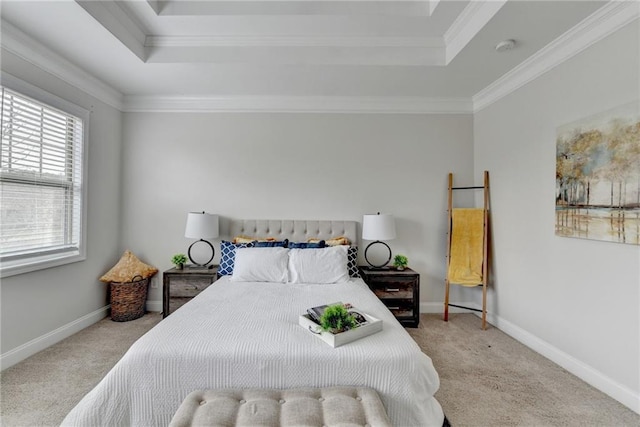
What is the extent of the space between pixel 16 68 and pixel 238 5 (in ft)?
6.15

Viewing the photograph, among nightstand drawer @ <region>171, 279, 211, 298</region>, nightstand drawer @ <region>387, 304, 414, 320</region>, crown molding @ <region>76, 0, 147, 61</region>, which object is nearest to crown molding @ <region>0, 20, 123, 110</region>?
crown molding @ <region>76, 0, 147, 61</region>

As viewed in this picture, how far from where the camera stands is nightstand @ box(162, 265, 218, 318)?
3.11 meters

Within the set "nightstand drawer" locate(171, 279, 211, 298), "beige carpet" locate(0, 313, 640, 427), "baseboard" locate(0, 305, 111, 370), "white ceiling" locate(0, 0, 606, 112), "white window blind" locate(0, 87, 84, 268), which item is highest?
"white ceiling" locate(0, 0, 606, 112)

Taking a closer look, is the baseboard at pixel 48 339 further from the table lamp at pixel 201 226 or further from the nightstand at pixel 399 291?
the nightstand at pixel 399 291

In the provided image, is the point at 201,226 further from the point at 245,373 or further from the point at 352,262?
the point at 245,373

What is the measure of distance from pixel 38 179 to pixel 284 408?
294 centimetres

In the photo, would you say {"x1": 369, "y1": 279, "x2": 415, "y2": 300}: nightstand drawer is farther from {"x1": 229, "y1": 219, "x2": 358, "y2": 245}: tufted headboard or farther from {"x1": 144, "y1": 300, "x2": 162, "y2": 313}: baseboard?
{"x1": 144, "y1": 300, "x2": 162, "y2": 313}: baseboard

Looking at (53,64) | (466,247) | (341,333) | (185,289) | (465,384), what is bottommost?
(465,384)

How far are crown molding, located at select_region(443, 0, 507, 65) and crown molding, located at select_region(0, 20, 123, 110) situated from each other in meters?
3.55

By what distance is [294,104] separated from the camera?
3.51 meters

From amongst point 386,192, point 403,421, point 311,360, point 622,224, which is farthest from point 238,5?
point 622,224

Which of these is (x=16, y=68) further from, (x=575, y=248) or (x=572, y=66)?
(x=575, y=248)

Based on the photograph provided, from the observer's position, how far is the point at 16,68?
2.30m

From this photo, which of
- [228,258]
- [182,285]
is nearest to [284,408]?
[228,258]
